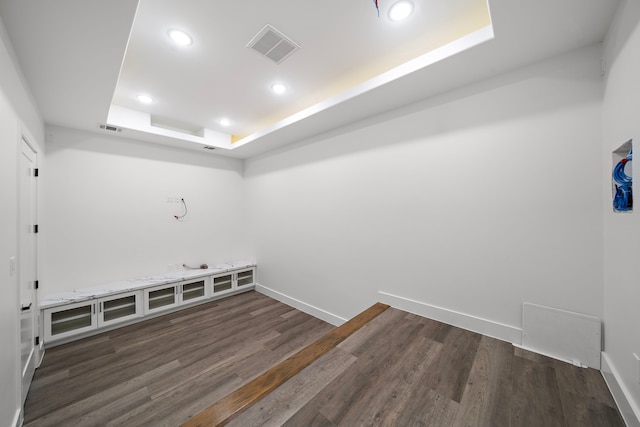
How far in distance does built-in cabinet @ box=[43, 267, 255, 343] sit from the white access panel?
4.24 metres

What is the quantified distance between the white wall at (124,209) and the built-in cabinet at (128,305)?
1.64 feet

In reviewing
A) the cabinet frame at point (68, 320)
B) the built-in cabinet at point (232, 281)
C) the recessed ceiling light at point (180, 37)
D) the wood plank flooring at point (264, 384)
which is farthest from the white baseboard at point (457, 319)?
the cabinet frame at point (68, 320)

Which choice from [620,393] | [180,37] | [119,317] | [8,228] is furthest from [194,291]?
[620,393]

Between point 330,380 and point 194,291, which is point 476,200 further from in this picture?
point 194,291

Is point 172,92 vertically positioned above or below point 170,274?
above

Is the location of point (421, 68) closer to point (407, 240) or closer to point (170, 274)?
point (407, 240)

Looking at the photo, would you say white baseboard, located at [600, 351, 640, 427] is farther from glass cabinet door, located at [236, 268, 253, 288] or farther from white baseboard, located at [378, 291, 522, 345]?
glass cabinet door, located at [236, 268, 253, 288]

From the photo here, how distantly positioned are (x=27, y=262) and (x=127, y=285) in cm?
135

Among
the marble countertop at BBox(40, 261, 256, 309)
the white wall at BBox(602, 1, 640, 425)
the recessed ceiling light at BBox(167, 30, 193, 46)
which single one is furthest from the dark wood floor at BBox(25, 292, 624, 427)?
the recessed ceiling light at BBox(167, 30, 193, 46)

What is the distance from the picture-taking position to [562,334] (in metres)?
1.73

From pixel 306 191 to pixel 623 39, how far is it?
10.4 ft

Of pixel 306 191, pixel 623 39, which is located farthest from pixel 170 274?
pixel 623 39

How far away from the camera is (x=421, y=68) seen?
1.96 meters

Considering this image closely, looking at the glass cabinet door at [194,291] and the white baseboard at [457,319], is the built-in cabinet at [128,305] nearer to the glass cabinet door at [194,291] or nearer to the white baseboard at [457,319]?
the glass cabinet door at [194,291]
